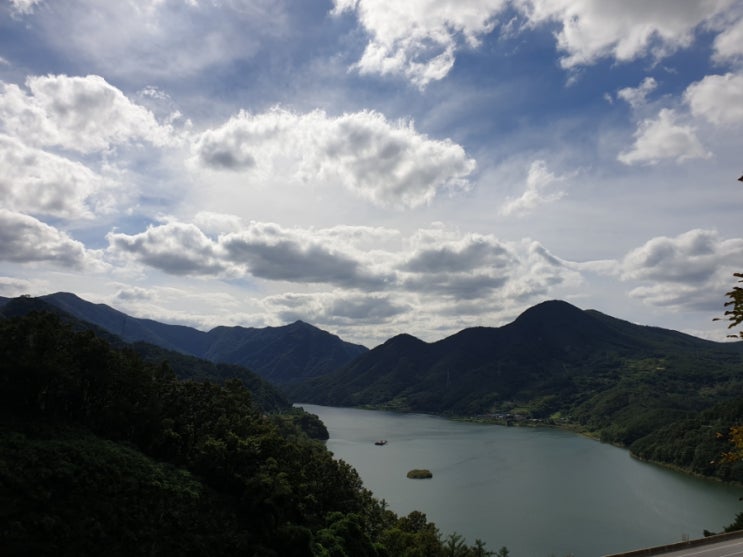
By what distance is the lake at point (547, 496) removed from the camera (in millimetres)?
77000

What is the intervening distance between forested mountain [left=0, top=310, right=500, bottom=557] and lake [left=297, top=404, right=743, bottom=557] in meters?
27.9

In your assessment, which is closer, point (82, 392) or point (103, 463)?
point (103, 463)

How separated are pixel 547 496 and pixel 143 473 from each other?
89568 millimetres

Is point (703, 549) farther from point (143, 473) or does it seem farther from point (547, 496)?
point (547, 496)

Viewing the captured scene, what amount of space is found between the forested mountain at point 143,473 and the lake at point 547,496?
27911 mm

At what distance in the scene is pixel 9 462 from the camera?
32812 mm

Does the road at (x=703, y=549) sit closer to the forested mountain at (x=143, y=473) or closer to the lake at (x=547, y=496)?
the forested mountain at (x=143, y=473)

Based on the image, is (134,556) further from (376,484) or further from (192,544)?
(376,484)

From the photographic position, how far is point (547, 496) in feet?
337

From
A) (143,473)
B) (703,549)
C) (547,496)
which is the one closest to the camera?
(703,549)

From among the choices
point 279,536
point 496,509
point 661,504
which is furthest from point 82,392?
point 661,504

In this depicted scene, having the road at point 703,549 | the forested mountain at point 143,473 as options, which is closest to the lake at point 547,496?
the forested mountain at point 143,473

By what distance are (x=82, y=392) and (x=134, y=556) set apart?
832 inches

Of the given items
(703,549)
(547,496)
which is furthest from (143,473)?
(547,496)
